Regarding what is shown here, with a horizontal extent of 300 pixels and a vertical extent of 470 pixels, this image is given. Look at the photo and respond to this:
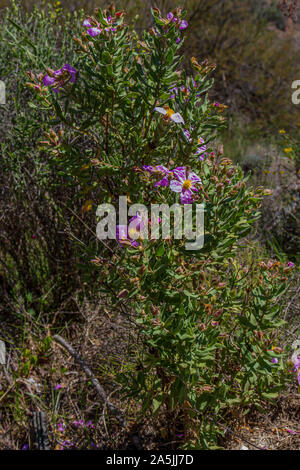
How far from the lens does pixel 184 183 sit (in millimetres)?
1274

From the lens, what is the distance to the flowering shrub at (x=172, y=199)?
1.29m

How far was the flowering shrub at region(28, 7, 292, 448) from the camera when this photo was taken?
1.29 meters

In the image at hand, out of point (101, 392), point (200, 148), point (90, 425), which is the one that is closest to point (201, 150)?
point (200, 148)

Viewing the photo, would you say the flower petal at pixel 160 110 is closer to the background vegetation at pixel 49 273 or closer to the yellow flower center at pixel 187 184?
the yellow flower center at pixel 187 184

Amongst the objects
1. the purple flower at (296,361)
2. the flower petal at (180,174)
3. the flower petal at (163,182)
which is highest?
the flower petal at (180,174)

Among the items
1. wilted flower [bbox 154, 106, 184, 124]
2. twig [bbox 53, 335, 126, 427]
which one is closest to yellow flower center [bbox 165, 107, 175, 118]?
wilted flower [bbox 154, 106, 184, 124]

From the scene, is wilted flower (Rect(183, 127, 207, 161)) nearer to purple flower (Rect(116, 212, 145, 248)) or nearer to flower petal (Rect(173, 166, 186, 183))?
flower petal (Rect(173, 166, 186, 183))

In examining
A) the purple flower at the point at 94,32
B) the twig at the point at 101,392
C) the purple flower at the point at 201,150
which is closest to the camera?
the purple flower at the point at 94,32

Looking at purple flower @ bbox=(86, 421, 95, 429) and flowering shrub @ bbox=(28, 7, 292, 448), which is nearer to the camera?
flowering shrub @ bbox=(28, 7, 292, 448)

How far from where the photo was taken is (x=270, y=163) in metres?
4.11

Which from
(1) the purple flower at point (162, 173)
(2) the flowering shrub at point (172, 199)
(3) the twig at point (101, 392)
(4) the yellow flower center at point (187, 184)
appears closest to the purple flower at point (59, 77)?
(2) the flowering shrub at point (172, 199)

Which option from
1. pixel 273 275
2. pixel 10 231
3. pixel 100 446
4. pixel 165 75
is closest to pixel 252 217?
pixel 273 275

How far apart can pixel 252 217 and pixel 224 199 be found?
23 centimetres

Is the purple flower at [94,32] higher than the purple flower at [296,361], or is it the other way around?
the purple flower at [94,32]
